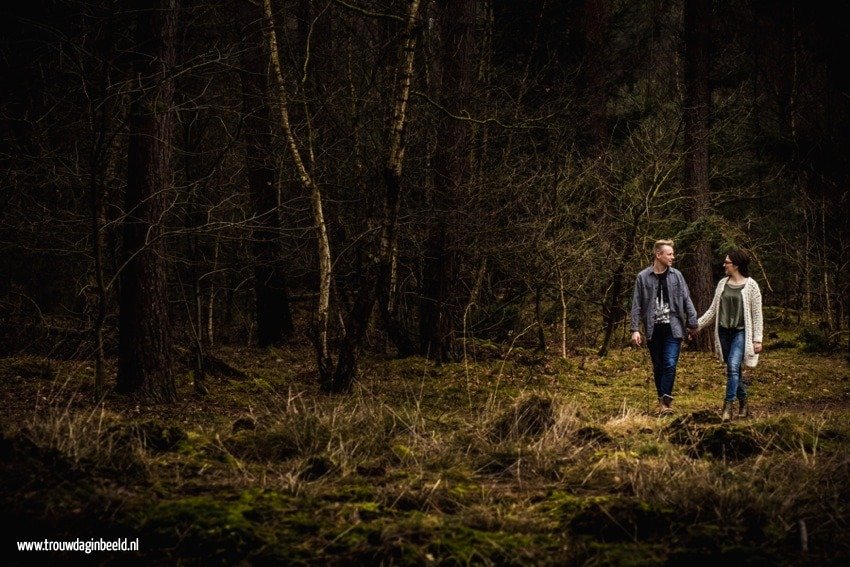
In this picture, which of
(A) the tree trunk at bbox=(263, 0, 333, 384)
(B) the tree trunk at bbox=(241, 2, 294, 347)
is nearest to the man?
(A) the tree trunk at bbox=(263, 0, 333, 384)

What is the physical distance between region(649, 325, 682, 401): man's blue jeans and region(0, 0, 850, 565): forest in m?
0.67

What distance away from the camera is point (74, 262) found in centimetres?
1270

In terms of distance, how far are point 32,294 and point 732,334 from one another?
11.7m

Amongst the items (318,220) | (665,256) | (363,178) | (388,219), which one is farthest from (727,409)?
(363,178)

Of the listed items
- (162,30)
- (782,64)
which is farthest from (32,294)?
(782,64)

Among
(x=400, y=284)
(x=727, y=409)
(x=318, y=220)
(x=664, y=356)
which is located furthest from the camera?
(x=400, y=284)

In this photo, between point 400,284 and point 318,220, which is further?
point 400,284

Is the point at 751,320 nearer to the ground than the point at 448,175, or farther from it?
nearer to the ground

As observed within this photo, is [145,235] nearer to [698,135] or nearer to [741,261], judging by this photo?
[741,261]

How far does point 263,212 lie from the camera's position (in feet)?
46.5

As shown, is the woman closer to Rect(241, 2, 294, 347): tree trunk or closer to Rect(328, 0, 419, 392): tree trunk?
Rect(328, 0, 419, 392): tree trunk

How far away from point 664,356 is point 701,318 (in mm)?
634

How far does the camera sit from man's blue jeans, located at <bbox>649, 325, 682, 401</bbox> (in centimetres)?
830

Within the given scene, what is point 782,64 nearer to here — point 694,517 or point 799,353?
point 799,353
